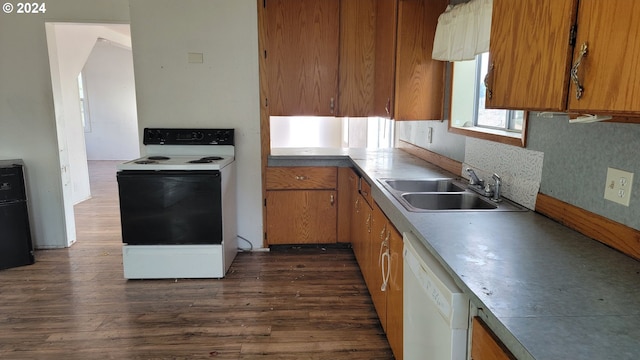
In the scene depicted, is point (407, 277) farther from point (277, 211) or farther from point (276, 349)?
point (277, 211)

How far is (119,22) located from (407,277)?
132 inches

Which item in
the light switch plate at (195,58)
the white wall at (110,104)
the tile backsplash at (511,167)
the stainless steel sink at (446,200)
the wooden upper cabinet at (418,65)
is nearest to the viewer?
Answer: the tile backsplash at (511,167)

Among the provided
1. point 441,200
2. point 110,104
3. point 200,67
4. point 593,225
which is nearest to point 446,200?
point 441,200

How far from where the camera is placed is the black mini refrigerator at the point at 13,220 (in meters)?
3.35

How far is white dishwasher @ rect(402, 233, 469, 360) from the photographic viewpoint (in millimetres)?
1146

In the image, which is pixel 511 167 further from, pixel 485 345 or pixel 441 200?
pixel 485 345

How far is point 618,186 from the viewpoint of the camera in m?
1.37

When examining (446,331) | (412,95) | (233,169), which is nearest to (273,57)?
(233,169)

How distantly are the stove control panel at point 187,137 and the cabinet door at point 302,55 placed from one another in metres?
0.48

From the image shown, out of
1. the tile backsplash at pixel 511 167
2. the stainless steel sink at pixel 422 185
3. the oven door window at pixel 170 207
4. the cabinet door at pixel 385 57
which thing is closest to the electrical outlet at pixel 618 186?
the tile backsplash at pixel 511 167

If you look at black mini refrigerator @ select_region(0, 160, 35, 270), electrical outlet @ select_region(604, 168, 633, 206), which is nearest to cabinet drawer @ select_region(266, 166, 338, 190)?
black mini refrigerator @ select_region(0, 160, 35, 270)

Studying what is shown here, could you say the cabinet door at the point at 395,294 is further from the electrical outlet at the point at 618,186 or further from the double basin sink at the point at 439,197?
the electrical outlet at the point at 618,186

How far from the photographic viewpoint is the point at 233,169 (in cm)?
359

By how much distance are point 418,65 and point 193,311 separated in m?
2.27
